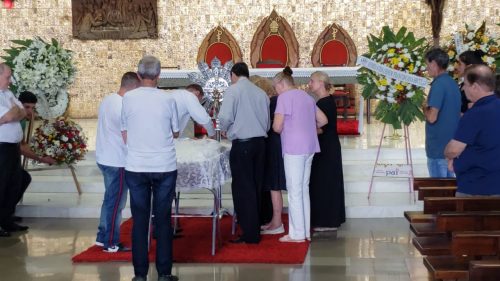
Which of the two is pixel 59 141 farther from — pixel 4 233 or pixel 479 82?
pixel 479 82

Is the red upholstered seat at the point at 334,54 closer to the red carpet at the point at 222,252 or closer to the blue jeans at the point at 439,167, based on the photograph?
the red carpet at the point at 222,252

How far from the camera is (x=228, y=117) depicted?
6.93 metres

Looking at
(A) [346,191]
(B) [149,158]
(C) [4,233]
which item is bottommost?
(C) [4,233]

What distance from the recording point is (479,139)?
4.73 meters

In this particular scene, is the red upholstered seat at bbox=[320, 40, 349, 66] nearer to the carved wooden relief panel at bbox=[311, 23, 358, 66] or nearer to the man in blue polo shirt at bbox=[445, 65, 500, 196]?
the carved wooden relief panel at bbox=[311, 23, 358, 66]

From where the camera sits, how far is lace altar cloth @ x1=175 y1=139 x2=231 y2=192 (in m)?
6.49

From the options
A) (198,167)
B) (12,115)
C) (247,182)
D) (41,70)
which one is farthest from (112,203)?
(41,70)

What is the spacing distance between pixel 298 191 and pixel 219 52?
26.5ft

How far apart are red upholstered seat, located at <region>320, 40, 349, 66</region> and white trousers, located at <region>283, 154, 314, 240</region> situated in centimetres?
771

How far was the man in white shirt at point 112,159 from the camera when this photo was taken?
667 cm

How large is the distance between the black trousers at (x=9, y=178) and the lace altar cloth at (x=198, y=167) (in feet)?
5.95

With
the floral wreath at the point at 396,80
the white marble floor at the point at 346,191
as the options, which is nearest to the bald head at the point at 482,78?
the floral wreath at the point at 396,80

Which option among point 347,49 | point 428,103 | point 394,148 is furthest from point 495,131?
point 347,49

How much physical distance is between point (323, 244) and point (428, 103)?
154 centimetres
